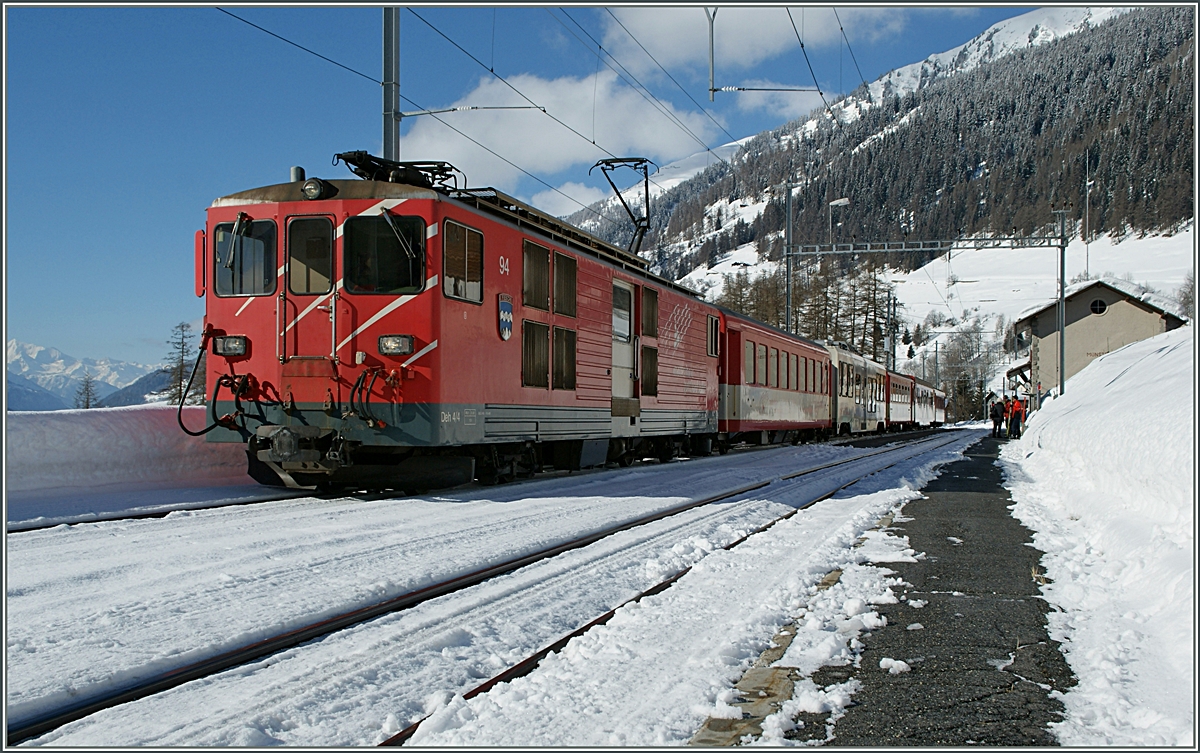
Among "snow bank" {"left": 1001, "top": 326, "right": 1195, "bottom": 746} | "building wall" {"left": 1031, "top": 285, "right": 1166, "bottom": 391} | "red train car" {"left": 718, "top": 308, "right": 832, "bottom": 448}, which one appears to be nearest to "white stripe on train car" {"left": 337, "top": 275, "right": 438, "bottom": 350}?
"snow bank" {"left": 1001, "top": 326, "right": 1195, "bottom": 746}

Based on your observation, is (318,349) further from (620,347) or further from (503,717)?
(503,717)

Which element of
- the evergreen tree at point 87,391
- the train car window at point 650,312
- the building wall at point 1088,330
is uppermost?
the building wall at point 1088,330

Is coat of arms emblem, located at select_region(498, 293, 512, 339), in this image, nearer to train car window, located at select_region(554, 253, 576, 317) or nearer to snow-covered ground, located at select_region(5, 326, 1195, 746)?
train car window, located at select_region(554, 253, 576, 317)

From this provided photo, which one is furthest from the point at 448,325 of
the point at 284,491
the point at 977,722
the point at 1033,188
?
the point at 1033,188

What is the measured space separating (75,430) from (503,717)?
8.50 m

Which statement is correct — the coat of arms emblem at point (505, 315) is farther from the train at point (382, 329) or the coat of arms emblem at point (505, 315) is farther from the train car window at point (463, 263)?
the train car window at point (463, 263)

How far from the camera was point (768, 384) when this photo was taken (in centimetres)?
2298

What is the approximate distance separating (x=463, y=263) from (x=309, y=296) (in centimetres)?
175

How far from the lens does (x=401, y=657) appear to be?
3.89 metres

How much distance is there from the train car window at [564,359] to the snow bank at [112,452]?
4391 millimetres

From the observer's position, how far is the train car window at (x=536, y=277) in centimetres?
1117

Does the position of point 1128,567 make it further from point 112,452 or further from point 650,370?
point 112,452

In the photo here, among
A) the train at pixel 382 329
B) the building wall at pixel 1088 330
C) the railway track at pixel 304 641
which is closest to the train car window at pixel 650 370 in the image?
the train at pixel 382 329

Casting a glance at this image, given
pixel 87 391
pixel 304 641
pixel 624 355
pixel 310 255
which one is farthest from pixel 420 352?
pixel 87 391
